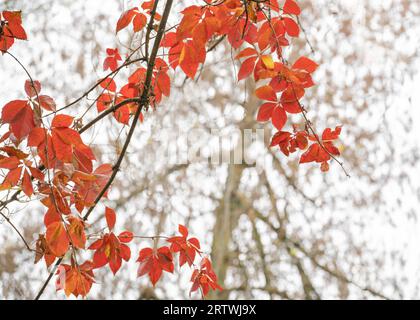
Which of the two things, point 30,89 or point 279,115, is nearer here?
point 30,89

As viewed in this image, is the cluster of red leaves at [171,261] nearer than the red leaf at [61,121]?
No

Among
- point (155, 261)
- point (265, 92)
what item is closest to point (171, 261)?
point (155, 261)

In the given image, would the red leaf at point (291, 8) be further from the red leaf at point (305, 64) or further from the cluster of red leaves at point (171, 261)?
the cluster of red leaves at point (171, 261)

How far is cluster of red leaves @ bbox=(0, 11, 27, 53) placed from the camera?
99 cm

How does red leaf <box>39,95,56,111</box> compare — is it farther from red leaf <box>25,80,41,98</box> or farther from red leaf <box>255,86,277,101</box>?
red leaf <box>255,86,277,101</box>

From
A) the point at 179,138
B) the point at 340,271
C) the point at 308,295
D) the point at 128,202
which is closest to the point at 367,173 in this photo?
the point at 340,271

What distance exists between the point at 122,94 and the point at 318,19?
2.51 metres

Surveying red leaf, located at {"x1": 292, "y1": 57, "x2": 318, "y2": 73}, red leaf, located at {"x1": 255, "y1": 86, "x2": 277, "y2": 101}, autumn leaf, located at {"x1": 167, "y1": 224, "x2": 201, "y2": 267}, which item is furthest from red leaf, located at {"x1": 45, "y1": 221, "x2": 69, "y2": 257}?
red leaf, located at {"x1": 292, "y1": 57, "x2": 318, "y2": 73}

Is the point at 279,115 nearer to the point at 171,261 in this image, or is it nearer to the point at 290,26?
the point at 290,26

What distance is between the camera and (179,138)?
3221 mm

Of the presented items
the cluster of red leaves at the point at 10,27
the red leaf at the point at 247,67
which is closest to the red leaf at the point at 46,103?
the cluster of red leaves at the point at 10,27

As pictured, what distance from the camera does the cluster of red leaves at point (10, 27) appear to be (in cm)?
99

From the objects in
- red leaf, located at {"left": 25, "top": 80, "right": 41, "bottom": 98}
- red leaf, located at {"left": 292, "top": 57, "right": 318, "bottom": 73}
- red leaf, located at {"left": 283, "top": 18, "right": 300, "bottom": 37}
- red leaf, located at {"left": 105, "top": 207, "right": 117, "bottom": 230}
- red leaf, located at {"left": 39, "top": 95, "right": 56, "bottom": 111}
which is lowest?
red leaf, located at {"left": 105, "top": 207, "right": 117, "bottom": 230}

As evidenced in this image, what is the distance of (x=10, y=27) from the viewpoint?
1.01 m
